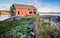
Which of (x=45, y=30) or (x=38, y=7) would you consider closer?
(x=45, y=30)

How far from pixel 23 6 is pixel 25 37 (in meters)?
0.68

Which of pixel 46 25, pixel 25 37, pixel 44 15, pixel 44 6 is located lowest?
pixel 25 37

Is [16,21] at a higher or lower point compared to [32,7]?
lower

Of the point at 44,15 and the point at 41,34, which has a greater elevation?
the point at 44,15

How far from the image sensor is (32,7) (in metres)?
3.18

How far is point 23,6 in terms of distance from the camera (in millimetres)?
3137

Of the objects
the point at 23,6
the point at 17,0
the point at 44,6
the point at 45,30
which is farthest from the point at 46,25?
the point at 17,0

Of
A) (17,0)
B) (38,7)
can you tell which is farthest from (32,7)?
(17,0)

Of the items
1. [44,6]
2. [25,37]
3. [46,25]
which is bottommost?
[25,37]

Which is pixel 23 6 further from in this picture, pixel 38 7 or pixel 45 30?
pixel 45 30

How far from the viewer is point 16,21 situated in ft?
10.3

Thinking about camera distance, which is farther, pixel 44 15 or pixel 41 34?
pixel 44 15

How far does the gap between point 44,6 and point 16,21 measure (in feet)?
2.37

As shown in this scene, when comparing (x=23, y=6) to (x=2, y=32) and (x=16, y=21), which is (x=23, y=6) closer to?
(x=16, y=21)
